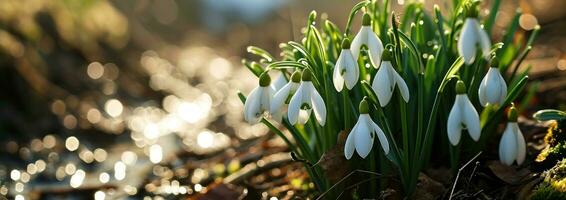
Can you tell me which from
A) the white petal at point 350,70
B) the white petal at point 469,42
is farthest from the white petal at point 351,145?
the white petal at point 469,42

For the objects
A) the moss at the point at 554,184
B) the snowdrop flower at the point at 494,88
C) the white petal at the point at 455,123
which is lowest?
the moss at the point at 554,184

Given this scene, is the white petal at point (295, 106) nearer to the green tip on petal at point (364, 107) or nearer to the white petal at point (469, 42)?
the green tip on petal at point (364, 107)

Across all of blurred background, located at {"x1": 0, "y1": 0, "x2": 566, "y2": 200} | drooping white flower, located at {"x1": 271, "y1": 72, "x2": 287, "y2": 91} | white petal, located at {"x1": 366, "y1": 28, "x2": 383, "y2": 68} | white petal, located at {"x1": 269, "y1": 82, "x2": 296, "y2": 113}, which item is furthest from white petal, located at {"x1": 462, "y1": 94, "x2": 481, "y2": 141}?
blurred background, located at {"x1": 0, "y1": 0, "x2": 566, "y2": 200}

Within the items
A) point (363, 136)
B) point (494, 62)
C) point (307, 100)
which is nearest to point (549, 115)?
point (494, 62)

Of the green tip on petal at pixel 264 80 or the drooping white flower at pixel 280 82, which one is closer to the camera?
the green tip on petal at pixel 264 80

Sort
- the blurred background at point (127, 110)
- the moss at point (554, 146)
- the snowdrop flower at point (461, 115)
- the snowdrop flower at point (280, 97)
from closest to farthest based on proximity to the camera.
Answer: the snowdrop flower at point (461, 115) < the snowdrop flower at point (280, 97) < the moss at point (554, 146) < the blurred background at point (127, 110)

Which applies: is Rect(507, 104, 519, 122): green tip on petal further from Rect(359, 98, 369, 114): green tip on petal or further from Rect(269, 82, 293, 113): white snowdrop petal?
Rect(269, 82, 293, 113): white snowdrop petal
